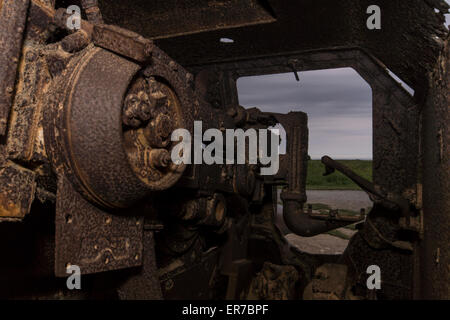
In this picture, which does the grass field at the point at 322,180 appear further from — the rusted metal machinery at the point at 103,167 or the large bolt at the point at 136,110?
the large bolt at the point at 136,110

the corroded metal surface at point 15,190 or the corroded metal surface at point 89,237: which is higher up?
the corroded metal surface at point 15,190

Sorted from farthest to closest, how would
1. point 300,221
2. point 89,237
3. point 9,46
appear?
point 300,221 < point 89,237 < point 9,46

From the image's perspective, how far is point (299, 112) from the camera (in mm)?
2787

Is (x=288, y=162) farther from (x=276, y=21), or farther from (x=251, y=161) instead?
(x=276, y=21)

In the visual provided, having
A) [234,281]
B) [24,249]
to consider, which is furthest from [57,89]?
[234,281]
